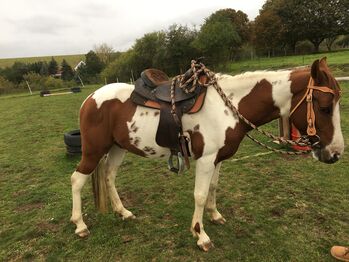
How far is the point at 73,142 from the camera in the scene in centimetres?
704

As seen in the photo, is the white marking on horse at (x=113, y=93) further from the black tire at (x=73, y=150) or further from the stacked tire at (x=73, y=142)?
the black tire at (x=73, y=150)

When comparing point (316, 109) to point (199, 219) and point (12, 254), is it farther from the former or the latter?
point (12, 254)

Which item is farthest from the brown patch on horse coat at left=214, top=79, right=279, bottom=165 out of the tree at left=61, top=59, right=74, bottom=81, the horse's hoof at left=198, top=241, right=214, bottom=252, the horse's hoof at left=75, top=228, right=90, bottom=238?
the tree at left=61, top=59, right=74, bottom=81

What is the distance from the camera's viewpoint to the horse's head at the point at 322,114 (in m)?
2.95

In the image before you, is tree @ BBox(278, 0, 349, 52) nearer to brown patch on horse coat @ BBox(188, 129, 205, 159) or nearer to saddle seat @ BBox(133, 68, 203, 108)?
saddle seat @ BBox(133, 68, 203, 108)

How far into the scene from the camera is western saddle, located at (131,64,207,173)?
349 cm

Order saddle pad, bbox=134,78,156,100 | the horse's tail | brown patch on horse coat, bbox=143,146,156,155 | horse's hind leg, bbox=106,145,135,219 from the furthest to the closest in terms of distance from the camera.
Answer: horse's hind leg, bbox=106,145,135,219 → the horse's tail → brown patch on horse coat, bbox=143,146,156,155 → saddle pad, bbox=134,78,156,100

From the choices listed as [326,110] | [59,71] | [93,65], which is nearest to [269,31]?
[93,65]

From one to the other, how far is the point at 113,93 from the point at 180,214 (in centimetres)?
195

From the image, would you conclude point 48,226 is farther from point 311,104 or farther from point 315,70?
point 315,70

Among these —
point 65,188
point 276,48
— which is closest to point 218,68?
point 276,48

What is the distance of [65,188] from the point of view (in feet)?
18.5

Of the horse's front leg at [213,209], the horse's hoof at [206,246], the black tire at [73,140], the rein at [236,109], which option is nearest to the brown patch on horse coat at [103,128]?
the rein at [236,109]

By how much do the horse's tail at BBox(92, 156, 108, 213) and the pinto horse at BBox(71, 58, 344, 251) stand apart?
0.02m
